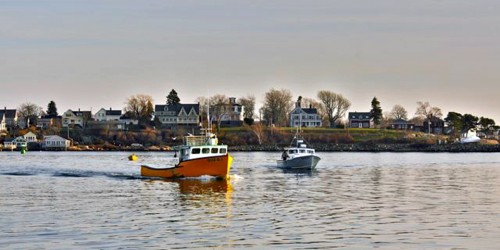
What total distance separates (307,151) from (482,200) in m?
43.1

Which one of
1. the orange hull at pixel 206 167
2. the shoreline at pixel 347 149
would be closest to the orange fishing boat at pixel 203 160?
the orange hull at pixel 206 167

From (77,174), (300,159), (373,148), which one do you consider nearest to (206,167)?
(77,174)

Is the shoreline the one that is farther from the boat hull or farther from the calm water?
the calm water

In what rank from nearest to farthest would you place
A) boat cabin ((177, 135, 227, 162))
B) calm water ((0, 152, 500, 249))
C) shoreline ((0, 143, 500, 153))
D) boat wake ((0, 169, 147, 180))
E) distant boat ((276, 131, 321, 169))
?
calm water ((0, 152, 500, 249)), boat cabin ((177, 135, 227, 162)), boat wake ((0, 169, 147, 180)), distant boat ((276, 131, 321, 169)), shoreline ((0, 143, 500, 153))

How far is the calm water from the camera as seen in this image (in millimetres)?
32406

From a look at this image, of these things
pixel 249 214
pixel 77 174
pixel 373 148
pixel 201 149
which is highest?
pixel 373 148

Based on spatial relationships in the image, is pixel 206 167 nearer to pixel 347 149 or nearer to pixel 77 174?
pixel 77 174

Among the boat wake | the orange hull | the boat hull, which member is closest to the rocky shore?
the boat hull

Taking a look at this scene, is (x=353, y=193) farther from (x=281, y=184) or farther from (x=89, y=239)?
(x=89, y=239)

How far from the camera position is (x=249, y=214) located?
41500 millimetres

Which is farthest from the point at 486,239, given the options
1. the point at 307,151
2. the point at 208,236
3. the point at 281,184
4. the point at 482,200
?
the point at 307,151

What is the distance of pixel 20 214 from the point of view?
4109 cm

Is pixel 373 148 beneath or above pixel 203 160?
above

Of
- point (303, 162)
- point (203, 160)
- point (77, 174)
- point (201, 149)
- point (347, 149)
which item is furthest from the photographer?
point (347, 149)
